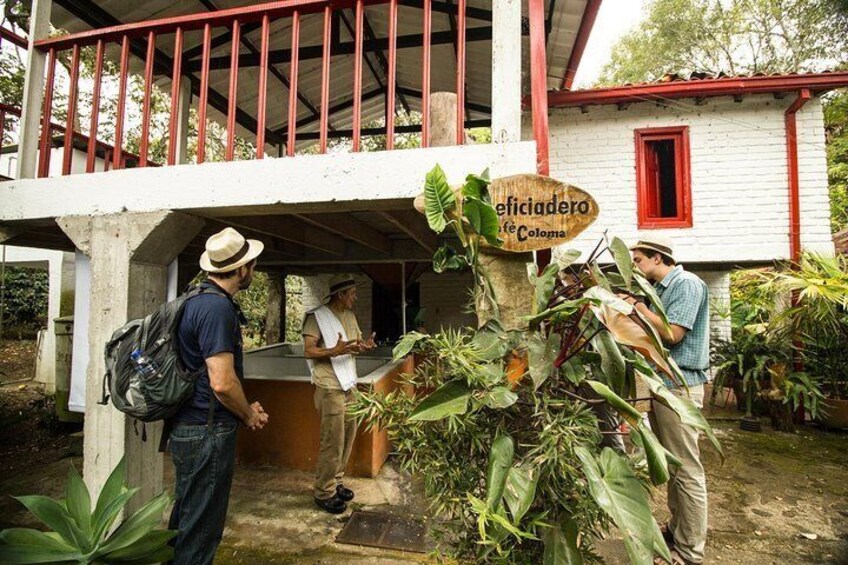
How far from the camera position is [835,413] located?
538cm

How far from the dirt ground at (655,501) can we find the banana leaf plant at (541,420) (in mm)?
1533

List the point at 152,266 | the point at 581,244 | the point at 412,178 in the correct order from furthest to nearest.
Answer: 1. the point at 581,244
2. the point at 152,266
3. the point at 412,178

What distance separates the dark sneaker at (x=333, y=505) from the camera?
131 inches

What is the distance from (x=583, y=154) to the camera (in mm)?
6148

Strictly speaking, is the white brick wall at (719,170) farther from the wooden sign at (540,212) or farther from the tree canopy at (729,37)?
the tree canopy at (729,37)

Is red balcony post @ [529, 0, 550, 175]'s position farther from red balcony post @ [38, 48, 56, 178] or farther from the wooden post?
red balcony post @ [38, 48, 56, 178]

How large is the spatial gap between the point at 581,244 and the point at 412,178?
14.1 feet

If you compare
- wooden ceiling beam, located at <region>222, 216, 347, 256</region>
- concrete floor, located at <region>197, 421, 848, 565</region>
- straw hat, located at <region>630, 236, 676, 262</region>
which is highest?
wooden ceiling beam, located at <region>222, 216, 347, 256</region>

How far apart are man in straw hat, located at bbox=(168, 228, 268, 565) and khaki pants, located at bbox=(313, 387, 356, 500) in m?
1.18

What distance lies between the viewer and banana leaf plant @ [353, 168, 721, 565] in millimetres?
1413

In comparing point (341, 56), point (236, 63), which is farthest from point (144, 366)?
point (341, 56)

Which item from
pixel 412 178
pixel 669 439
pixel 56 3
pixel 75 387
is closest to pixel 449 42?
pixel 412 178

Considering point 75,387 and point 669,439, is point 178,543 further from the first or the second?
point 669,439

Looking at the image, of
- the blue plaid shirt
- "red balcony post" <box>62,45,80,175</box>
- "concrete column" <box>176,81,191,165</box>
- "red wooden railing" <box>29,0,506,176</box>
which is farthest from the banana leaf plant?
"concrete column" <box>176,81,191,165</box>
